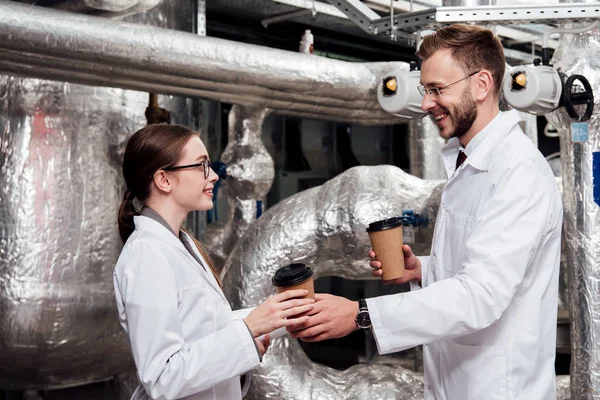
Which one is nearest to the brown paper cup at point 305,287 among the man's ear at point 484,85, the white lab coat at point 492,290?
the white lab coat at point 492,290

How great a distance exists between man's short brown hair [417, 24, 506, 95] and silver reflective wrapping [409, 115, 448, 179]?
5.08 ft

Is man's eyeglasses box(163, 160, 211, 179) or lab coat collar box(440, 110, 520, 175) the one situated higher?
lab coat collar box(440, 110, 520, 175)

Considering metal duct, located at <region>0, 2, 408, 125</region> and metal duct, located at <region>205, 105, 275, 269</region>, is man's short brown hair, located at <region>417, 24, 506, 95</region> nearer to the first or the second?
metal duct, located at <region>0, 2, 408, 125</region>

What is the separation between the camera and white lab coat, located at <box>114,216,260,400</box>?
1.17 metres

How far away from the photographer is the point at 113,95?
249 cm

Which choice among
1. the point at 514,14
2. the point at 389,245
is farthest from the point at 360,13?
the point at 389,245

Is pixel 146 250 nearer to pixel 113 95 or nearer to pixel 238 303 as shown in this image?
pixel 238 303

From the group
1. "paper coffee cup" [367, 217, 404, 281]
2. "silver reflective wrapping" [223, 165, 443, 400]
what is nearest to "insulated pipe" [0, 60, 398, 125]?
"silver reflective wrapping" [223, 165, 443, 400]

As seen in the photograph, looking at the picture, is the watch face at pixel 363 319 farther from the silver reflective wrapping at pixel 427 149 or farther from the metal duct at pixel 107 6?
the silver reflective wrapping at pixel 427 149

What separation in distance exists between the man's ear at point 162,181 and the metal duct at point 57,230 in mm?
1066

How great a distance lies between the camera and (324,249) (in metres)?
2.41

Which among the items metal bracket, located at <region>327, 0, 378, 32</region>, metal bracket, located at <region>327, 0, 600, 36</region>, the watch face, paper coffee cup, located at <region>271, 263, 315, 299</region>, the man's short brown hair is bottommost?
the watch face

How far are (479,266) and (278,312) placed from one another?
348mm

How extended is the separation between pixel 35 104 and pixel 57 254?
18.3 inches
